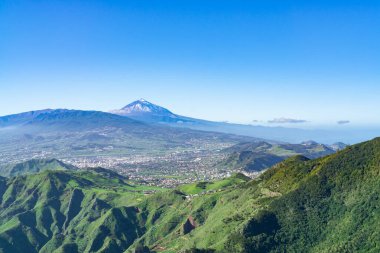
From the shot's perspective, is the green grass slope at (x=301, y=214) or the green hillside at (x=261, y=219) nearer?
the green grass slope at (x=301, y=214)

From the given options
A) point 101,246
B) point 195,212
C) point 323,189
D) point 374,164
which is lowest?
point 101,246

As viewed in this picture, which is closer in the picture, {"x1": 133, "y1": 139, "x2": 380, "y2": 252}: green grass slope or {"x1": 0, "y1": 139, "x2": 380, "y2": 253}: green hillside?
{"x1": 133, "y1": 139, "x2": 380, "y2": 252}: green grass slope

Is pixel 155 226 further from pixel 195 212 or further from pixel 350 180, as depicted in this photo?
pixel 350 180

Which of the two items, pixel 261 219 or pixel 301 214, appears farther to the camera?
pixel 301 214

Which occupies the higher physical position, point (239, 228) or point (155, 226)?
point (239, 228)

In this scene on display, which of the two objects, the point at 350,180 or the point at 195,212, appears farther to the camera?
the point at 195,212

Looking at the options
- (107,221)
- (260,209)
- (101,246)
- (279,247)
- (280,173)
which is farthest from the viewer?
(107,221)

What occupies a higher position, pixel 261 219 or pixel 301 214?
pixel 301 214

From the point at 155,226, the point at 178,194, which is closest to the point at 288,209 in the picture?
the point at 155,226
